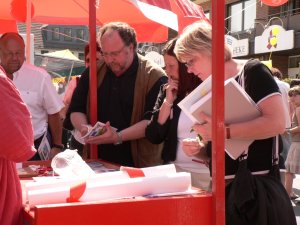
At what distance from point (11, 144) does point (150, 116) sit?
1.39m

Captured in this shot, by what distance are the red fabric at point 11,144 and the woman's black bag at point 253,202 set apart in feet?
2.61

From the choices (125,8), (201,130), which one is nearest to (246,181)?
(201,130)

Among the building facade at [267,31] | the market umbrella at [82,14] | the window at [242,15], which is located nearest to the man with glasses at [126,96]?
the market umbrella at [82,14]

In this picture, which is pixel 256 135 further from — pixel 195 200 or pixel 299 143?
pixel 299 143

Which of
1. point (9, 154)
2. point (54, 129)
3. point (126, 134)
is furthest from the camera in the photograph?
point (54, 129)

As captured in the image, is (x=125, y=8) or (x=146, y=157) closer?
(x=146, y=157)

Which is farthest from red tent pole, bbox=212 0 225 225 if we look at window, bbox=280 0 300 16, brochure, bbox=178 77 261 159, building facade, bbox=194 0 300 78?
window, bbox=280 0 300 16

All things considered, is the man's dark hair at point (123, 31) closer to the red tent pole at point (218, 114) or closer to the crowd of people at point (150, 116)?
the crowd of people at point (150, 116)

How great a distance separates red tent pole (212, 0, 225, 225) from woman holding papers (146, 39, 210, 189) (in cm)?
80

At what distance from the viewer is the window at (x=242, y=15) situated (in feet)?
64.4

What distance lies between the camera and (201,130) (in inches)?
68.5

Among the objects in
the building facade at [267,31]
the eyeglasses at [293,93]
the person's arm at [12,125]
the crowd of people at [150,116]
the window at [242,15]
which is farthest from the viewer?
the window at [242,15]

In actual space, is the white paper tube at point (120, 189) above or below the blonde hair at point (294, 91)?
below

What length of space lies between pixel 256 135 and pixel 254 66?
11.1 inches
